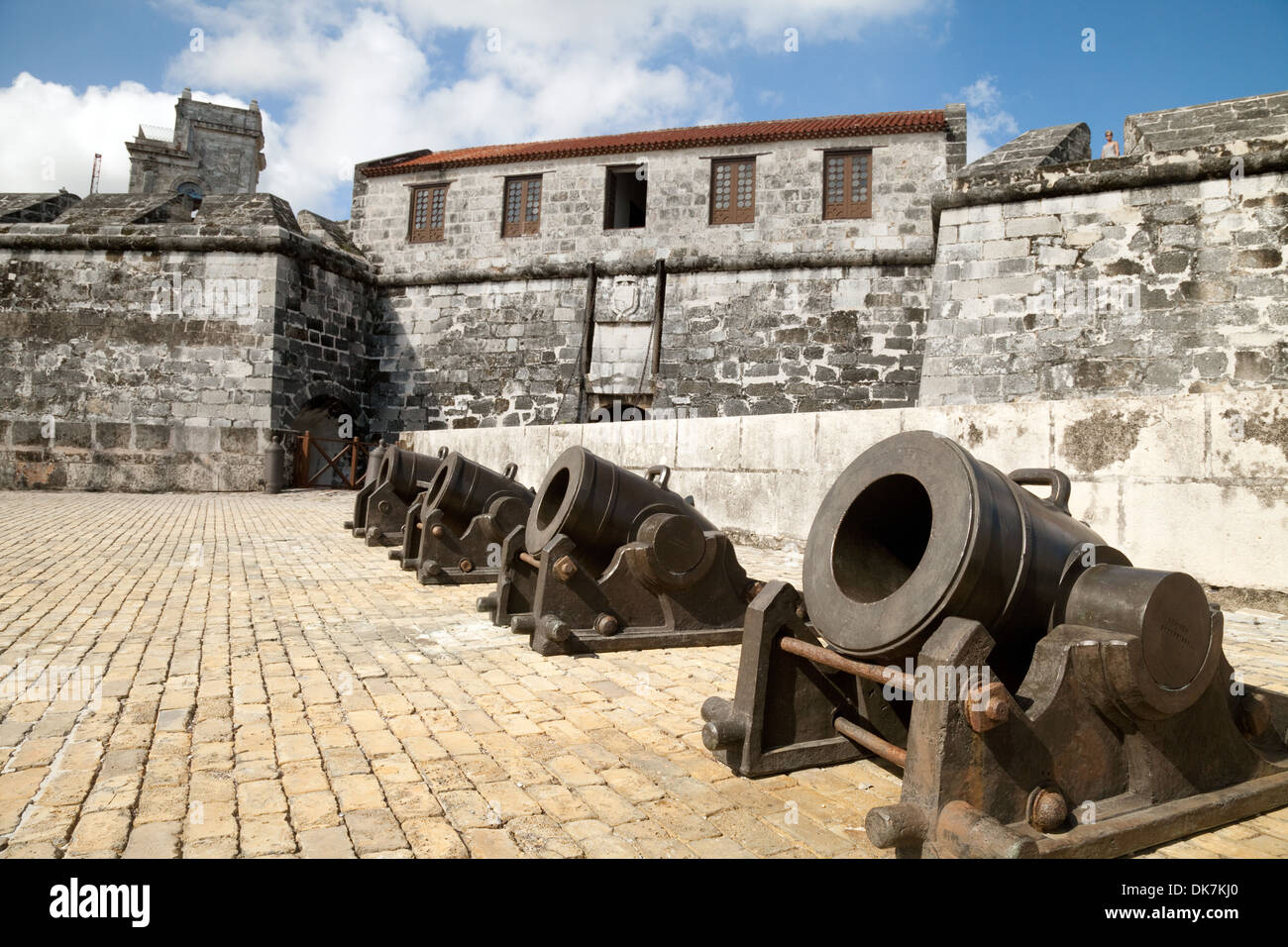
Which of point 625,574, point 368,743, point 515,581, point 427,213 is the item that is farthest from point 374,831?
point 427,213

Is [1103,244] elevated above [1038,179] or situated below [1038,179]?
below

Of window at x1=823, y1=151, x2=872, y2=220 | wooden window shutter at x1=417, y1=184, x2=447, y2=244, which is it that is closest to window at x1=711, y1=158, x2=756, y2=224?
window at x1=823, y1=151, x2=872, y2=220

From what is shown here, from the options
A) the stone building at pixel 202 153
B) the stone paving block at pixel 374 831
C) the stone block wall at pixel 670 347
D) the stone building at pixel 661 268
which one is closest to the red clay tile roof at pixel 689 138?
the stone building at pixel 661 268

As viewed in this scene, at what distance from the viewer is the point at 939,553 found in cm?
215

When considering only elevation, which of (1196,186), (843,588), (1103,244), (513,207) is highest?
(513,207)

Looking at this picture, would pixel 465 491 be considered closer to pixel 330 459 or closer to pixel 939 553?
pixel 939 553

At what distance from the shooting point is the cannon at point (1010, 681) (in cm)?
196

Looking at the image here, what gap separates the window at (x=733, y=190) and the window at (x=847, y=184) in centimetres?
165

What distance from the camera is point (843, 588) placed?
2.55 meters

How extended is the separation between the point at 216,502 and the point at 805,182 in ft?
44.0

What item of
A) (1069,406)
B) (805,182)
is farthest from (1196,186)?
(805,182)

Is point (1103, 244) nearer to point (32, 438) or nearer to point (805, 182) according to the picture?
point (805, 182)

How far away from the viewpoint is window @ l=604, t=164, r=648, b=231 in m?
19.3
